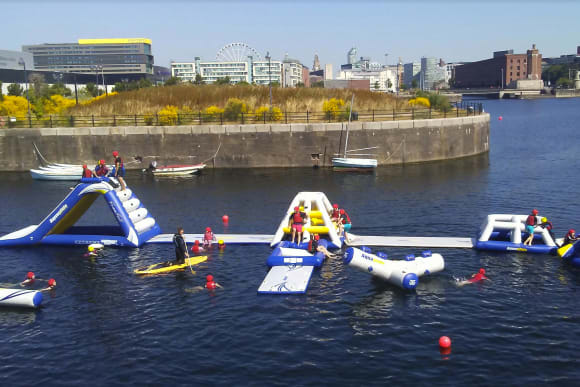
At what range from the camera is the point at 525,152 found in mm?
61312

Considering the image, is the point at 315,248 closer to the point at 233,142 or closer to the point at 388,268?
the point at 388,268

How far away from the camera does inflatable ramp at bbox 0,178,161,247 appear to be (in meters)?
27.1

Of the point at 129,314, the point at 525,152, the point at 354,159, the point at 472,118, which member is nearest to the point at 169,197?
A: the point at 354,159

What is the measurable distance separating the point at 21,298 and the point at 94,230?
1028 cm

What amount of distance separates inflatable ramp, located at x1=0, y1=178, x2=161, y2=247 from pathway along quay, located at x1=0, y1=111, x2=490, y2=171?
25.2 m

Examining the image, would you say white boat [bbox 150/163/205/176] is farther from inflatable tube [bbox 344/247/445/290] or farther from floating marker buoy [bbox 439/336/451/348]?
floating marker buoy [bbox 439/336/451/348]

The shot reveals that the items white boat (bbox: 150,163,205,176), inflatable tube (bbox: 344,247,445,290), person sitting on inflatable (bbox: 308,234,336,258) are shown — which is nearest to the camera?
inflatable tube (bbox: 344,247,445,290)

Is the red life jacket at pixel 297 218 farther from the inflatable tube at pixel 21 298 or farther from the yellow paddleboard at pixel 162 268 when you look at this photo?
the inflatable tube at pixel 21 298

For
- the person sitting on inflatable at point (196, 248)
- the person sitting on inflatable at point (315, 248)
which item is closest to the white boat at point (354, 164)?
the person sitting on inflatable at point (315, 248)

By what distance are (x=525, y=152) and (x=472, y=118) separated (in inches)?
352

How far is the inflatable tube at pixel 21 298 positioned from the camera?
19.4 meters

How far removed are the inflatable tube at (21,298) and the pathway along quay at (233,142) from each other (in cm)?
3462

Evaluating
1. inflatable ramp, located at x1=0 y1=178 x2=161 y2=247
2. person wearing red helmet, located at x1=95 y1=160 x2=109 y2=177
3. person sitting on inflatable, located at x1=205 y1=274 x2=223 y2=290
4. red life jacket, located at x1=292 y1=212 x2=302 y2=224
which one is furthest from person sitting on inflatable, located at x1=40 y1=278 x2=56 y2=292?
red life jacket, located at x1=292 y1=212 x2=302 y2=224

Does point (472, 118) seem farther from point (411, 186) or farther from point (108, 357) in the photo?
point (108, 357)
